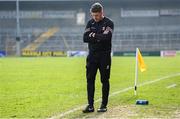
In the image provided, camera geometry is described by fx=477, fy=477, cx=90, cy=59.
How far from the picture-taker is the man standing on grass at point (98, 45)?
868 cm

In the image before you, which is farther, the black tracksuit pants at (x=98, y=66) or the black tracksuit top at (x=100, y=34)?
the black tracksuit pants at (x=98, y=66)

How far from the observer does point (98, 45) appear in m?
8.79

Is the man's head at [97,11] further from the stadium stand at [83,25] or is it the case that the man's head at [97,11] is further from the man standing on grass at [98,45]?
the stadium stand at [83,25]

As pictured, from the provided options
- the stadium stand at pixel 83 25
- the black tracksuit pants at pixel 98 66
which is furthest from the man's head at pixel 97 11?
the stadium stand at pixel 83 25

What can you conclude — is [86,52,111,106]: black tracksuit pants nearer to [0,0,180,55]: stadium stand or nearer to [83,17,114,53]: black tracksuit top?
[83,17,114,53]: black tracksuit top

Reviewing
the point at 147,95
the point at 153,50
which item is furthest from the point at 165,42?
the point at 147,95

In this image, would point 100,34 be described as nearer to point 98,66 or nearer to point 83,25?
point 98,66

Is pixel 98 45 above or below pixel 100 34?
below

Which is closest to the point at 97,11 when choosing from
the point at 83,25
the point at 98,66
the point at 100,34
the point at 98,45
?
the point at 100,34

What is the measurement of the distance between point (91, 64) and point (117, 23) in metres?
64.5

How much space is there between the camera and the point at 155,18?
72062 mm

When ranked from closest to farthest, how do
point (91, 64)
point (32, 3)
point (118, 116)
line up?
point (118, 116) → point (91, 64) → point (32, 3)

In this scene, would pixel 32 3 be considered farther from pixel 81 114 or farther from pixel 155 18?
pixel 81 114

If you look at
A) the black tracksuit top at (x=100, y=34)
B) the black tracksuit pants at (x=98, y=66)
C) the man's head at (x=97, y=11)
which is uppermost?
the man's head at (x=97, y=11)
